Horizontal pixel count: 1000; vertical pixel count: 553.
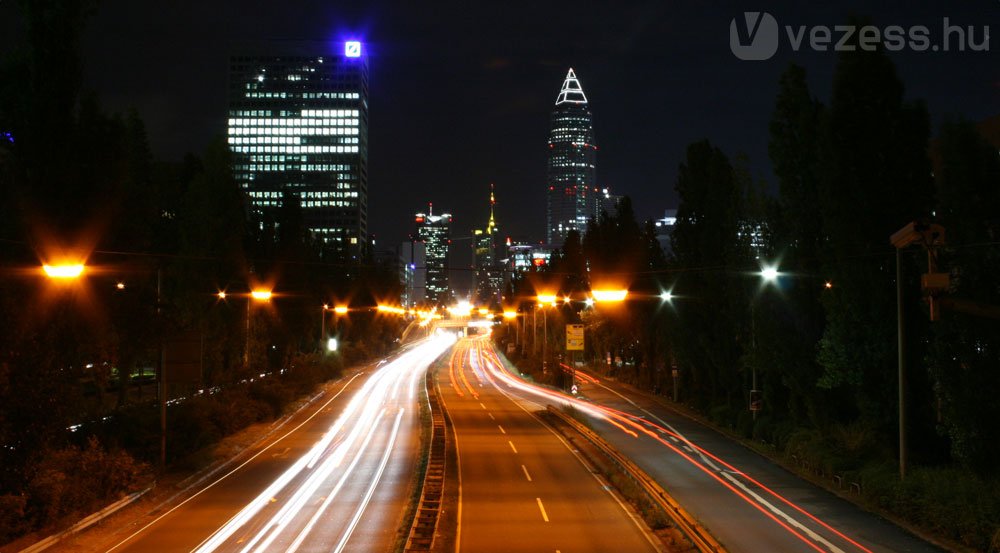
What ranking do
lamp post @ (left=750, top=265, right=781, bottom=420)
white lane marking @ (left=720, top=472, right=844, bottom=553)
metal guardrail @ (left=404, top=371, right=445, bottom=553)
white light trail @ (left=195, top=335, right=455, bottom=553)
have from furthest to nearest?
lamp post @ (left=750, top=265, right=781, bottom=420), white lane marking @ (left=720, top=472, right=844, bottom=553), white light trail @ (left=195, top=335, right=455, bottom=553), metal guardrail @ (left=404, top=371, right=445, bottom=553)

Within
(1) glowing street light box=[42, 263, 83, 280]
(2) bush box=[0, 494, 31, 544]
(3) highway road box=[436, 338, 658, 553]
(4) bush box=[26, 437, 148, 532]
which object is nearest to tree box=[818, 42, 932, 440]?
(3) highway road box=[436, 338, 658, 553]

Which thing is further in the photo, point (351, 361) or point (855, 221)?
point (351, 361)

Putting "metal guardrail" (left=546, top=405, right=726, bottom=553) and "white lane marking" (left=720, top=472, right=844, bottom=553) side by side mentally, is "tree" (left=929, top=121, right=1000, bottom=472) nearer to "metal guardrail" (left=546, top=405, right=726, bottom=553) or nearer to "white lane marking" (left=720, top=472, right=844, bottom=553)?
"white lane marking" (left=720, top=472, right=844, bottom=553)

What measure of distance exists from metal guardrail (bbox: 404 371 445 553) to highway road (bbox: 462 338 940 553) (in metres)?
6.86

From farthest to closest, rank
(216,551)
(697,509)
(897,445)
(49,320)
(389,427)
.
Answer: (389,427) → (897,445) → (697,509) → (49,320) → (216,551)

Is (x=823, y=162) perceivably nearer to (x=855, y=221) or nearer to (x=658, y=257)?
(x=855, y=221)

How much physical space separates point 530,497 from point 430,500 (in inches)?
133

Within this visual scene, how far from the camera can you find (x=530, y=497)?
2392 cm

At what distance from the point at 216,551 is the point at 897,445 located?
19.5 m

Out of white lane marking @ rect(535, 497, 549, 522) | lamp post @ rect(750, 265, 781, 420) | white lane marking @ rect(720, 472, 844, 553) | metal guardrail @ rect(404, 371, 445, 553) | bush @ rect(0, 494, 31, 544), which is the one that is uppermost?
lamp post @ rect(750, 265, 781, 420)

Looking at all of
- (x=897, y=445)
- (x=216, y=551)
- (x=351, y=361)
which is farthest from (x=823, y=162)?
(x=351, y=361)

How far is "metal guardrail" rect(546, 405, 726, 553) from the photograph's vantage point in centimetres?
1767

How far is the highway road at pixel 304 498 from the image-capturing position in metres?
18.4

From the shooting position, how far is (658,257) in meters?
59.7
